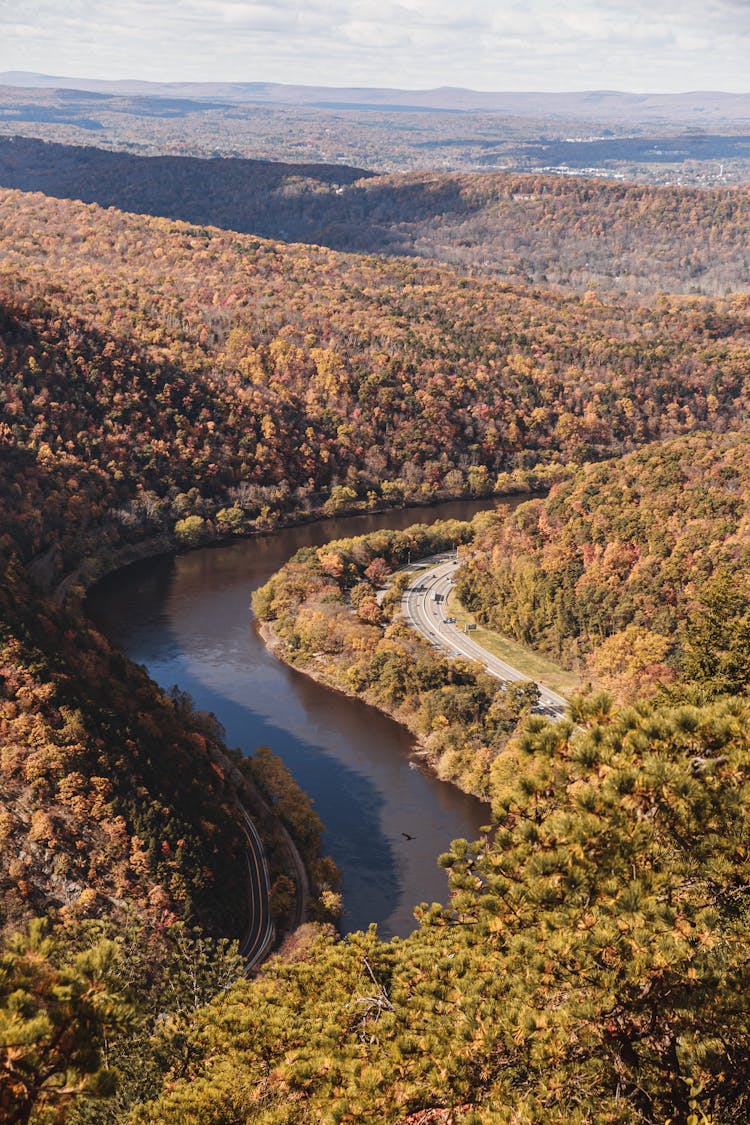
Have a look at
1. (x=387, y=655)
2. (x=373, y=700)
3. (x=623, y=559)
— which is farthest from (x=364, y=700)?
(x=623, y=559)

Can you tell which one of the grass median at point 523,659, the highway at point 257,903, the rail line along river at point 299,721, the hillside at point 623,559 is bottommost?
the rail line along river at point 299,721

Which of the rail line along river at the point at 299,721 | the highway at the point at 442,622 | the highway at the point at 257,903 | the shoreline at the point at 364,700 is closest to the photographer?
the highway at the point at 257,903

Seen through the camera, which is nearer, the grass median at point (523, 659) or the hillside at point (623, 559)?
the hillside at point (623, 559)

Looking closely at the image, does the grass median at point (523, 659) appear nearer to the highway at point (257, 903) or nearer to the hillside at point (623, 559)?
the hillside at point (623, 559)

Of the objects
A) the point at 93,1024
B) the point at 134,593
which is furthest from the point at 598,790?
the point at 134,593

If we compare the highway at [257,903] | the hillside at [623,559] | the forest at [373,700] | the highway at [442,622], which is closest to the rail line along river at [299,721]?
the forest at [373,700]

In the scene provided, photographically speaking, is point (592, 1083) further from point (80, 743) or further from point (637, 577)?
point (637, 577)

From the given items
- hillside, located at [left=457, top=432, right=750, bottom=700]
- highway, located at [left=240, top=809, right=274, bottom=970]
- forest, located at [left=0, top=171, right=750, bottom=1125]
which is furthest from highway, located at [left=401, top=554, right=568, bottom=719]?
highway, located at [left=240, top=809, right=274, bottom=970]
